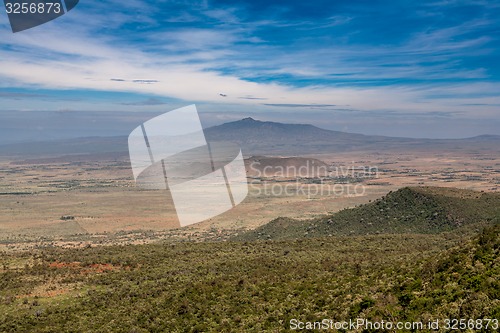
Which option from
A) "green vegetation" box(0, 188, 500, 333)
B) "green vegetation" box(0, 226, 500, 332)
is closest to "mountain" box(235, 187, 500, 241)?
"green vegetation" box(0, 188, 500, 333)

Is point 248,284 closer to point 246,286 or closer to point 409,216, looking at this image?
point 246,286

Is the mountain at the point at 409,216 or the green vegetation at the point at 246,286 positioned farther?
the mountain at the point at 409,216

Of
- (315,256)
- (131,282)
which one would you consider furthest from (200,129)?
(315,256)

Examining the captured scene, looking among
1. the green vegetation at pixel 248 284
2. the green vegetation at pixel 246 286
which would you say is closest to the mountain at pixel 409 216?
the green vegetation at pixel 248 284

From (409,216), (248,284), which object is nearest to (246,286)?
(248,284)

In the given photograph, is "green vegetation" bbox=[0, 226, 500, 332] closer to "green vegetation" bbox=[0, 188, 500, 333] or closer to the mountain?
"green vegetation" bbox=[0, 188, 500, 333]

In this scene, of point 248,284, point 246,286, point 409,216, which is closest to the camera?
point 246,286

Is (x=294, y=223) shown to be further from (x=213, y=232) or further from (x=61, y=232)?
(x=61, y=232)

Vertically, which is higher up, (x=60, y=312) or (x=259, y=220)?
(x=60, y=312)

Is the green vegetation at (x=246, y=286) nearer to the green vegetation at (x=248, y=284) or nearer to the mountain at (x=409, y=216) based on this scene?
the green vegetation at (x=248, y=284)
